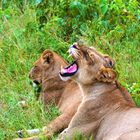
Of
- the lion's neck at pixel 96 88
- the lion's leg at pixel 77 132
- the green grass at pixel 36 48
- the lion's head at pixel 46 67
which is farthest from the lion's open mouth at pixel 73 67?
the lion's head at pixel 46 67

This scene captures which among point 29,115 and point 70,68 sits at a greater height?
point 70,68

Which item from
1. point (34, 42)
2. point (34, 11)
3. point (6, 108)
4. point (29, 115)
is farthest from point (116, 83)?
point (34, 11)

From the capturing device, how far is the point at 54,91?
264 inches

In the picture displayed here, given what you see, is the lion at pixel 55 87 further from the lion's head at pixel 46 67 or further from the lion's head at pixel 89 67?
the lion's head at pixel 89 67

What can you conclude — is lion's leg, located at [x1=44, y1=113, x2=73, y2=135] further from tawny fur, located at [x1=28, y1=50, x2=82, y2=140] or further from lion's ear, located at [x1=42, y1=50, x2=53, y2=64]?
lion's ear, located at [x1=42, y1=50, x2=53, y2=64]

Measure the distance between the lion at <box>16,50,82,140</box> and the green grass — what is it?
13 cm

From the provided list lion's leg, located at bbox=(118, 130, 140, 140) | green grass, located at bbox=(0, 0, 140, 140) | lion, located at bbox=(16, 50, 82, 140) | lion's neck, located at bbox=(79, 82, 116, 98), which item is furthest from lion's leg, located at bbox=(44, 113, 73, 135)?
lion's leg, located at bbox=(118, 130, 140, 140)

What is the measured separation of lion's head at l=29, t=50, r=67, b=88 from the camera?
6.79 metres

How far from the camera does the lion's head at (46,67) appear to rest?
22.3ft

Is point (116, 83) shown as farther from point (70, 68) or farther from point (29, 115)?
point (29, 115)

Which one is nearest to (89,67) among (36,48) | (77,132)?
(77,132)

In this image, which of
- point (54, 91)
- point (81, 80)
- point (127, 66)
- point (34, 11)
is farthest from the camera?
point (34, 11)

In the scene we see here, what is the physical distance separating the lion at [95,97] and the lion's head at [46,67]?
1.10 metres

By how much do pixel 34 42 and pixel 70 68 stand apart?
2404mm
